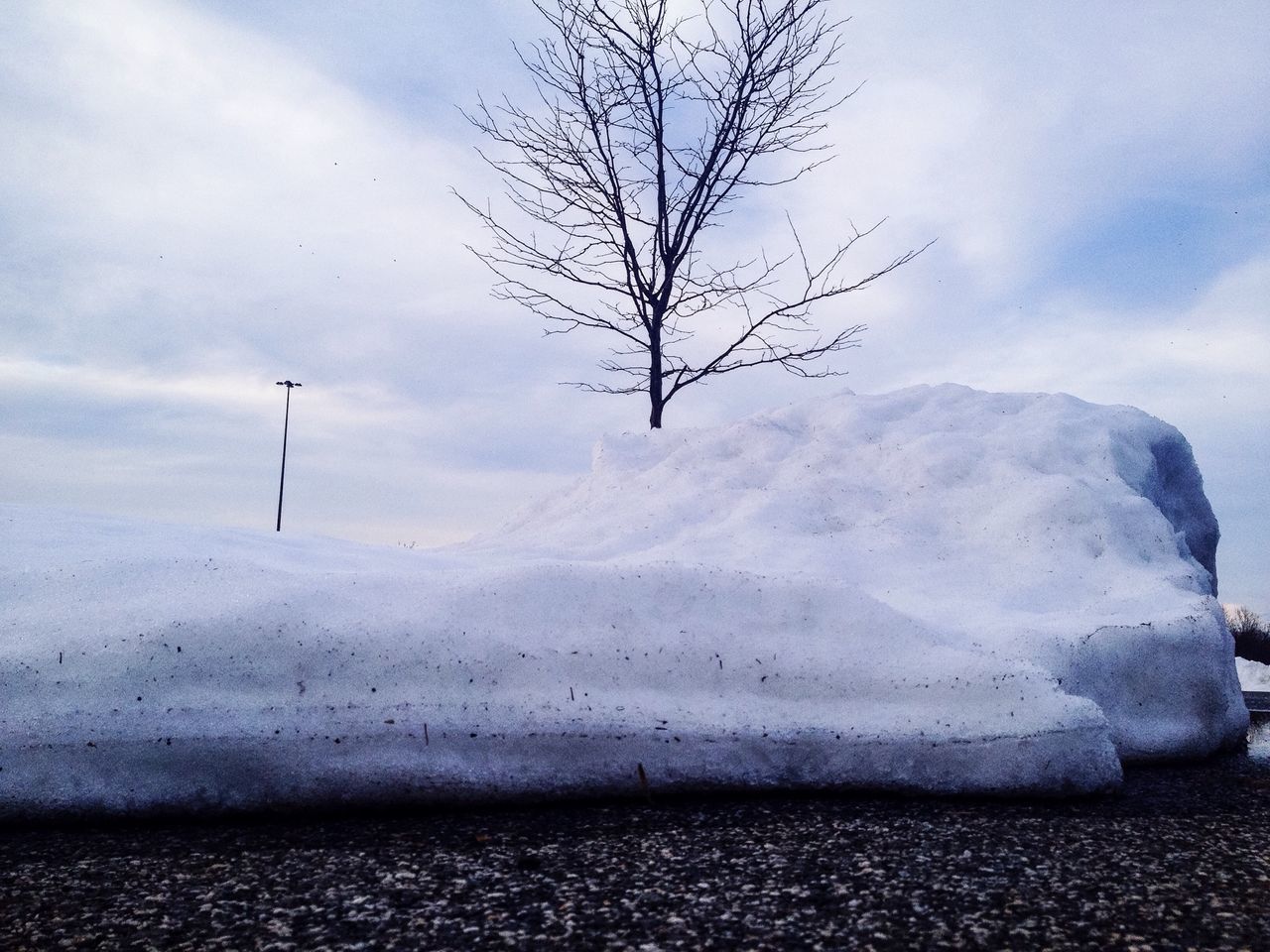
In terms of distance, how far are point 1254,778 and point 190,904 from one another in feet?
13.9

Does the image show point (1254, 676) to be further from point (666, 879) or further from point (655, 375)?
point (666, 879)

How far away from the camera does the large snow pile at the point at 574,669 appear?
9.92 ft

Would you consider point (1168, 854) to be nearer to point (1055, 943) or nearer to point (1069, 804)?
point (1069, 804)

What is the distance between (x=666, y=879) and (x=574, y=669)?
3.38ft

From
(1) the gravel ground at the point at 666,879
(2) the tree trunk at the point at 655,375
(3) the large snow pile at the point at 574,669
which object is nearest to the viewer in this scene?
(1) the gravel ground at the point at 666,879

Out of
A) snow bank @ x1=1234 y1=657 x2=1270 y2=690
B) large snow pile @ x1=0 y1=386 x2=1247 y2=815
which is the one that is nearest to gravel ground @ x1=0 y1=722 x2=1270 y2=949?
large snow pile @ x1=0 y1=386 x2=1247 y2=815

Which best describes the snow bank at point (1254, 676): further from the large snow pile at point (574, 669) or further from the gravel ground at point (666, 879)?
the gravel ground at point (666, 879)

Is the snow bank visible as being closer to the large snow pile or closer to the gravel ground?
the large snow pile

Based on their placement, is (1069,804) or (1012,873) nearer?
(1012,873)

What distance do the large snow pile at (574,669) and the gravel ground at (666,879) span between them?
0.14m

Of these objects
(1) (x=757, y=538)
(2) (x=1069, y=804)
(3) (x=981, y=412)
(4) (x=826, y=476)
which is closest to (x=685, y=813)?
(2) (x=1069, y=804)

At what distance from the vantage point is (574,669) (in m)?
3.33

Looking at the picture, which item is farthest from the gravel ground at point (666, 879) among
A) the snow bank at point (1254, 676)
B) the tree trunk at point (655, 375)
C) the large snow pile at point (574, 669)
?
the snow bank at point (1254, 676)

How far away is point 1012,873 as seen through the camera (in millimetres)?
2496
